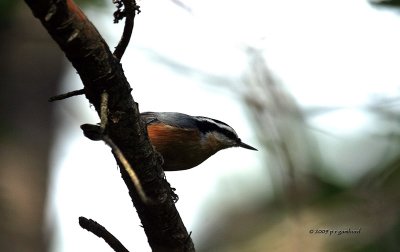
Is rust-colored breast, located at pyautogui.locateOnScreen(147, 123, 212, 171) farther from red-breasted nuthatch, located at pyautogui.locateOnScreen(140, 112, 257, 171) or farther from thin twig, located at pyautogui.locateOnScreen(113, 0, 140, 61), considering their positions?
thin twig, located at pyautogui.locateOnScreen(113, 0, 140, 61)

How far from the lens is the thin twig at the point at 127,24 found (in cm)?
250

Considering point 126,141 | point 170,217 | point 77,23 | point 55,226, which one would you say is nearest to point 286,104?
point 170,217

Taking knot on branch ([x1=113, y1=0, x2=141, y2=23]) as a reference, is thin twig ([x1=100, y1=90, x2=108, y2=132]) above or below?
below

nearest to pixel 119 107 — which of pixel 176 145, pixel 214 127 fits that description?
pixel 176 145

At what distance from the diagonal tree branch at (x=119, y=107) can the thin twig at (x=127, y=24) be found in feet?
0.17

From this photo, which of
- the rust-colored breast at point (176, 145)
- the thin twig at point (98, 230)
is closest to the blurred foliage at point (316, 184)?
the rust-colored breast at point (176, 145)

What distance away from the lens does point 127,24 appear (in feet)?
8.30

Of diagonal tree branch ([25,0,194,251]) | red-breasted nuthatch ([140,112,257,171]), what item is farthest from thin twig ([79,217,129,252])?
red-breasted nuthatch ([140,112,257,171])

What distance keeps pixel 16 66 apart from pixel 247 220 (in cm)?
288

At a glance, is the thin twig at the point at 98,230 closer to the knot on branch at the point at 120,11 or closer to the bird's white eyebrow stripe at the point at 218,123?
the knot on branch at the point at 120,11

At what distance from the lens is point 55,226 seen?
21.4ft

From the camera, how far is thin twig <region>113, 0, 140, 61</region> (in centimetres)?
250

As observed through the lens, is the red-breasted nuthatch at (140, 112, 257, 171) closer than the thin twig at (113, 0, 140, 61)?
No

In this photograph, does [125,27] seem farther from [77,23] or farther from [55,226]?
[55,226]
